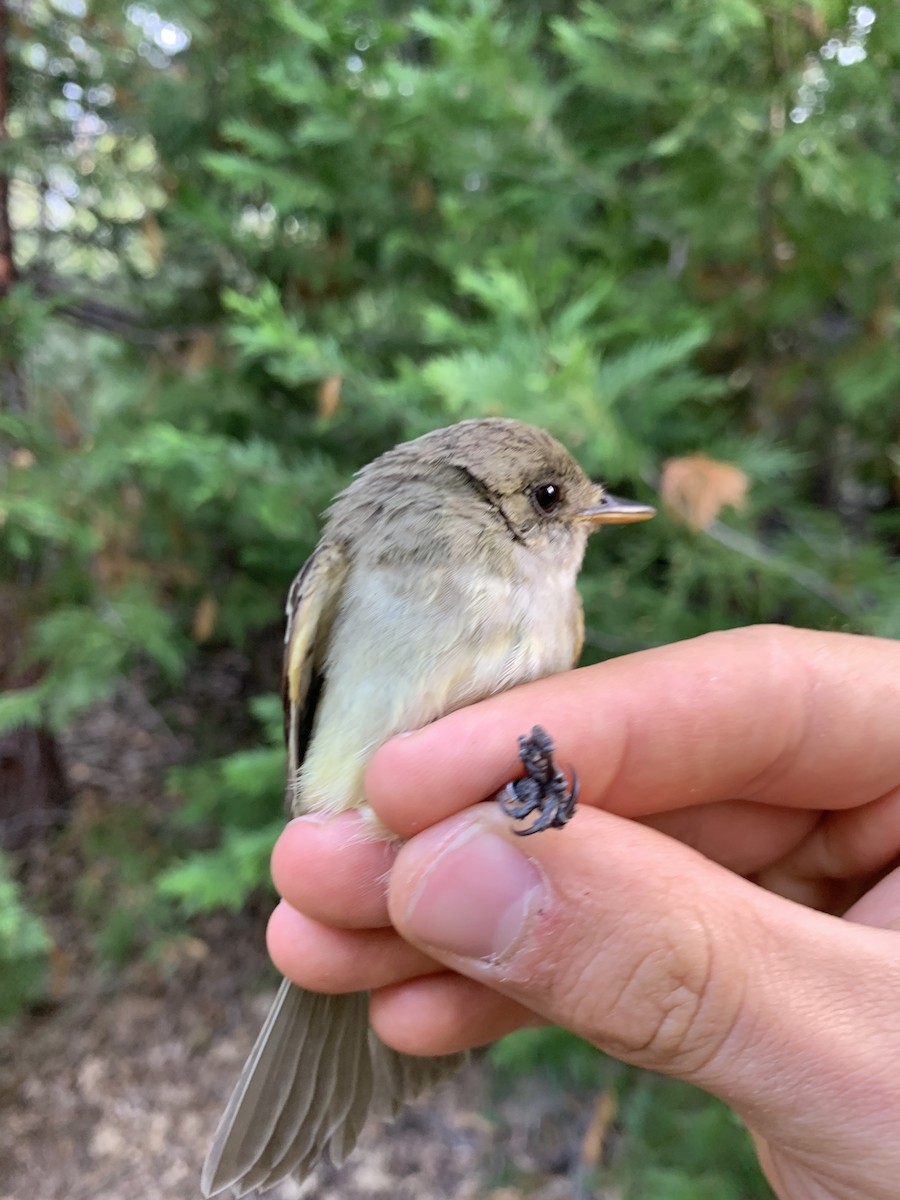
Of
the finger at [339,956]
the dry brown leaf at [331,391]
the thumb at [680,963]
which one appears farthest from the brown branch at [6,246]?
the thumb at [680,963]

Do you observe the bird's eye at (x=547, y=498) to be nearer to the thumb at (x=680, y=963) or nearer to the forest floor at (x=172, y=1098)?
the thumb at (x=680, y=963)

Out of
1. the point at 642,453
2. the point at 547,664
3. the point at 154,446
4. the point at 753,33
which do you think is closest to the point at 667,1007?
the point at 547,664

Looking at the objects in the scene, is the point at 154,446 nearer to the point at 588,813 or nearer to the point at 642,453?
the point at 642,453

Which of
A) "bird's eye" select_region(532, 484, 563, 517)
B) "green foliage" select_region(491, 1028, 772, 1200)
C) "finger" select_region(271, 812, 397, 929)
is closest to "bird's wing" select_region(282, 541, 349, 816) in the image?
"finger" select_region(271, 812, 397, 929)

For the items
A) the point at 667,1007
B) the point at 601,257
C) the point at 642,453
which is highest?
the point at 601,257

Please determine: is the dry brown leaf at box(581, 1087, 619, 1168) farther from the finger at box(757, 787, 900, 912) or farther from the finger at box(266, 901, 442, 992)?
the finger at box(266, 901, 442, 992)

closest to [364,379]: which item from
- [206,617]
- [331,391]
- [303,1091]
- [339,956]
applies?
[331,391]
